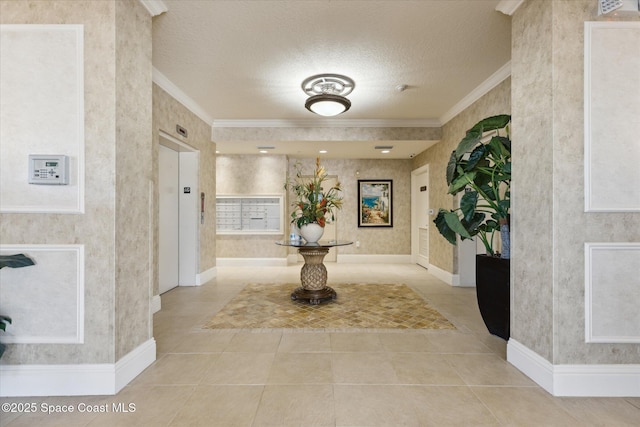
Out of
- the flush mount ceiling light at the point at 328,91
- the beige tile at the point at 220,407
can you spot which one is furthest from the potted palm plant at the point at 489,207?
the beige tile at the point at 220,407

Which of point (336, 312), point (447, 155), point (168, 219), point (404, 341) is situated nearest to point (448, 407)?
point (404, 341)

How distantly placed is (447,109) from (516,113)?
264cm

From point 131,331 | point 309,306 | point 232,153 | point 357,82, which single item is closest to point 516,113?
point 357,82

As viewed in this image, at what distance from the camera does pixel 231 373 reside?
211cm

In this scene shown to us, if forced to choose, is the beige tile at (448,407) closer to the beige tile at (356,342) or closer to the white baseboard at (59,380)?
the beige tile at (356,342)

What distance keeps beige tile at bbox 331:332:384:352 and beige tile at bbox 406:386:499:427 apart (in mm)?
616

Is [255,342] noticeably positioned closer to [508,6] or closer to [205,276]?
[205,276]

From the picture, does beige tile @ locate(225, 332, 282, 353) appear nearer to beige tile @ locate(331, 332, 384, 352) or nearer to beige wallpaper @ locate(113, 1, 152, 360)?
beige tile @ locate(331, 332, 384, 352)

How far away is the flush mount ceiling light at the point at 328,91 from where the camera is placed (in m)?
3.44

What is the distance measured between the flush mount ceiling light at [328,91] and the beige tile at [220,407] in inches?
118

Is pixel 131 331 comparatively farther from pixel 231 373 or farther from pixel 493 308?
pixel 493 308

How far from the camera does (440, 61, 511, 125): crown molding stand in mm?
3307

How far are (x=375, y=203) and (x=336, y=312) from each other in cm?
410

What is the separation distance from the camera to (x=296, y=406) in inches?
68.7
